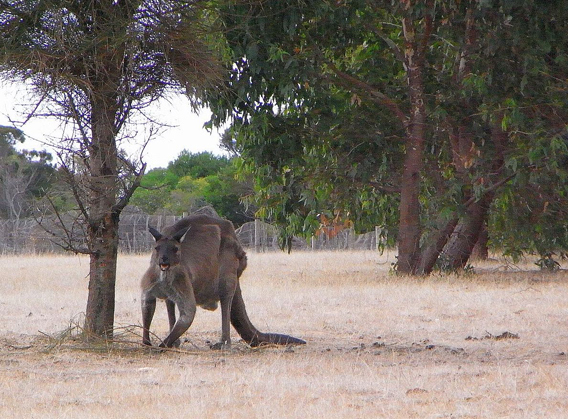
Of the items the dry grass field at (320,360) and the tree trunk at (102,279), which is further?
the tree trunk at (102,279)

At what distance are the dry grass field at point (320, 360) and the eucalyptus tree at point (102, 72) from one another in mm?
1162

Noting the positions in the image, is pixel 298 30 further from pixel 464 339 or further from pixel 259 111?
pixel 464 339

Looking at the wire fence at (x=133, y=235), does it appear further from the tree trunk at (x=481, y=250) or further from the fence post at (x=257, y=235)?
the tree trunk at (x=481, y=250)

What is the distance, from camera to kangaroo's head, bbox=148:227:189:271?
8.84 meters

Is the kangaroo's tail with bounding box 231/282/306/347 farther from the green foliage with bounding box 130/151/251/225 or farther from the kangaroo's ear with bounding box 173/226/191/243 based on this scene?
the green foliage with bounding box 130/151/251/225

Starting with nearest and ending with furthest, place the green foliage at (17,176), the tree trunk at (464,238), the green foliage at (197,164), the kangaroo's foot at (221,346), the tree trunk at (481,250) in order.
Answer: the kangaroo's foot at (221,346) < the tree trunk at (464,238) < the tree trunk at (481,250) < the green foliage at (17,176) < the green foliage at (197,164)

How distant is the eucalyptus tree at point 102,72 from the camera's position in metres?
8.66

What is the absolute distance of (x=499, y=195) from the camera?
1911 centimetres

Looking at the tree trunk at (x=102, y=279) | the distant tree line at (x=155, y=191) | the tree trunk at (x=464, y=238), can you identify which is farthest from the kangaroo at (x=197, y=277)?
the distant tree line at (x=155, y=191)

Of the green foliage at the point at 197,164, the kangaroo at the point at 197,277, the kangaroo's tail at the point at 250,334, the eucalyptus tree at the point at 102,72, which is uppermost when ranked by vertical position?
the green foliage at the point at 197,164

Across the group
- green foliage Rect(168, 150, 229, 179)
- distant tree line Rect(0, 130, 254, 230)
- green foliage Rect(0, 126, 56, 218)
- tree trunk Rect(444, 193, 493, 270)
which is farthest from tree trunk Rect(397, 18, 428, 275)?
green foliage Rect(168, 150, 229, 179)

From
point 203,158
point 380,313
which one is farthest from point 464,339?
point 203,158

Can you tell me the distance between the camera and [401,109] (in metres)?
18.1

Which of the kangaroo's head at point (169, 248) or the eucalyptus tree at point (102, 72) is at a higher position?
the eucalyptus tree at point (102, 72)
